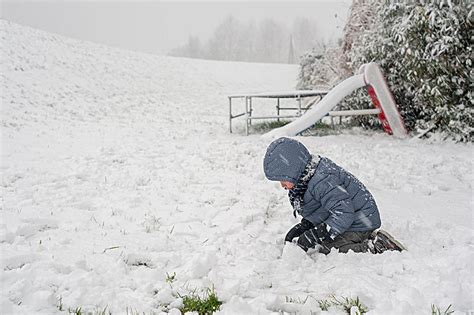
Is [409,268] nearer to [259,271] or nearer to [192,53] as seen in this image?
[259,271]

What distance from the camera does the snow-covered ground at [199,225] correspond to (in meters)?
2.81

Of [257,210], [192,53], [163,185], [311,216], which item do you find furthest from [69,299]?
[192,53]

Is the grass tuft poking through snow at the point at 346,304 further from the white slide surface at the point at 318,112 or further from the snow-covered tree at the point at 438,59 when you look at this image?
the snow-covered tree at the point at 438,59

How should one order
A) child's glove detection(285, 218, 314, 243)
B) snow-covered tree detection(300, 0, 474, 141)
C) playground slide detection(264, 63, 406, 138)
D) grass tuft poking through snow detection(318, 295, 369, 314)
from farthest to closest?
playground slide detection(264, 63, 406, 138) < snow-covered tree detection(300, 0, 474, 141) < child's glove detection(285, 218, 314, 243) < grass tuft poking through snow detection(318, 295, 369, 314)

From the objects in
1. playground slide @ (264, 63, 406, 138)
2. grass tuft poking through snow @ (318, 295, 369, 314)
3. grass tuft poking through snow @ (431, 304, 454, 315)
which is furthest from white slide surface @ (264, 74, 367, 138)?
grass tuft poking through snow @ (431, 304, 454, 315)

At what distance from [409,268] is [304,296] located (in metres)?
0.96

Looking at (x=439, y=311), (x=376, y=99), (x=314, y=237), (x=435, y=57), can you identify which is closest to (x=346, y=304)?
(x=439, y=311)

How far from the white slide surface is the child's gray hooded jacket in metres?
5.87

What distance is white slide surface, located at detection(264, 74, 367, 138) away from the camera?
31.6 feet

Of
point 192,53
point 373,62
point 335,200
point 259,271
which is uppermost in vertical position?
point 192,53

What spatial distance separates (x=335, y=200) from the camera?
3404 millimetres

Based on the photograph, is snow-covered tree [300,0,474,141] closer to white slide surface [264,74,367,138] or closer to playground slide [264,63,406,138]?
playground slide [264,63,406,138]

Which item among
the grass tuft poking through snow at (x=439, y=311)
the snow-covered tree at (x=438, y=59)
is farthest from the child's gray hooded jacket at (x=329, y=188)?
the snow-covered tree at (x=438, y=59)

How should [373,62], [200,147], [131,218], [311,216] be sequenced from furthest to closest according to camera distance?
[373,62] < [200,147] < [131,218] < [311,216]
